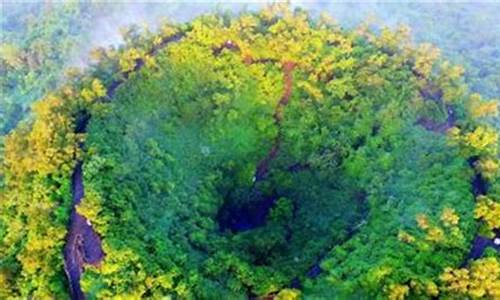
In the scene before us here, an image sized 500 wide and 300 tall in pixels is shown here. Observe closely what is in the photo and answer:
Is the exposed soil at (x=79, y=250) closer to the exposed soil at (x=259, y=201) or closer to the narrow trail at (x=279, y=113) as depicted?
the exposed soil at (x=259, y=201)

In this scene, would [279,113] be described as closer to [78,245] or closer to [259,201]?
[259,201]

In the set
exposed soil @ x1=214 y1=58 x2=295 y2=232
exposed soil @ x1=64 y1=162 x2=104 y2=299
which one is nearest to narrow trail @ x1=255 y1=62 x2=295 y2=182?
exposed soil @ x1=214 y1=58 x2=295 y2=232

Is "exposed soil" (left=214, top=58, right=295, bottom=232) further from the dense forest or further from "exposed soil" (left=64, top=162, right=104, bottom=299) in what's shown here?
"exposed soil" (left=64, top=162, right=104, bottom=299)

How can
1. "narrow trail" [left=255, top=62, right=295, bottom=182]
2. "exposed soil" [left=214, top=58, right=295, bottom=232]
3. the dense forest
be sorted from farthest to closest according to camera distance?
"narrow trail" [left=255, top=62, right=295, bottom=182]
"exposed soil" [left=214, top=58, right=295, bottom=232]
the dense forest

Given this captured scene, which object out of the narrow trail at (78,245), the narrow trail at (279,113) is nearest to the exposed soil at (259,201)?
the narrow trail at (279,113)

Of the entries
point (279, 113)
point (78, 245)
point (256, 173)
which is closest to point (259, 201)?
point (256, 173)

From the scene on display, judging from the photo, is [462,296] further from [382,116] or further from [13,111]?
[13,111]

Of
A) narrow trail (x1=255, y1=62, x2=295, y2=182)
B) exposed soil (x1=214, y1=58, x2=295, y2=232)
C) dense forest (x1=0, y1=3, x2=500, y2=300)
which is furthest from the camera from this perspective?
narrow trail (x1=255, y1=62, x2=295, y2=182)

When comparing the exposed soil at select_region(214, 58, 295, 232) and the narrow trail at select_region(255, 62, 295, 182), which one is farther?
the narrow trail at select_region(255, 62, 295, 182)

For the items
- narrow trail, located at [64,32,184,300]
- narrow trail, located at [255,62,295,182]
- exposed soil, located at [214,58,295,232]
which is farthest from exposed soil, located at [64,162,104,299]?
narrow trail, located at [255,62,295,182]

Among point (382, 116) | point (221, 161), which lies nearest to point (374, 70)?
point (382, 116)
